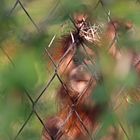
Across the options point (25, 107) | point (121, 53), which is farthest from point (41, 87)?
point (121, 53)

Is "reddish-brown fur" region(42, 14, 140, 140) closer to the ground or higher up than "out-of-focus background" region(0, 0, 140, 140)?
closer to the ground

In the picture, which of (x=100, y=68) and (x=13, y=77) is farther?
(x=100, y=68)

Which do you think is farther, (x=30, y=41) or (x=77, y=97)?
(x=77, y=97)

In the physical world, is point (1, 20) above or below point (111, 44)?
above

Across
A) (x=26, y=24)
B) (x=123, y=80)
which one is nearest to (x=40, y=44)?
(x=26, y=24)

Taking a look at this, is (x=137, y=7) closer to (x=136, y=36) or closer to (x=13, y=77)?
(x=136, y=36)

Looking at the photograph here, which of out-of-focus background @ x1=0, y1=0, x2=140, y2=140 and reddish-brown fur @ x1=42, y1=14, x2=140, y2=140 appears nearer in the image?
out-of-focus background @ x1=0, y1=0, x2=140, y2=140

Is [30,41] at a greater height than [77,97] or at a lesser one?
greater

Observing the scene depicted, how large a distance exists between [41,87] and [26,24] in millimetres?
82

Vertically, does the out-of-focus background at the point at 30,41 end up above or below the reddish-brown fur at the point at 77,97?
above

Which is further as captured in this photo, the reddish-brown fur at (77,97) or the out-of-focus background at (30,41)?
the reddish-brown fur at (77,97)

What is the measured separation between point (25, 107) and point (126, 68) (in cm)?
18

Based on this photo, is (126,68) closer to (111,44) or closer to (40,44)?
(111,44)

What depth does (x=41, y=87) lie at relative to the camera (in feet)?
1.98
